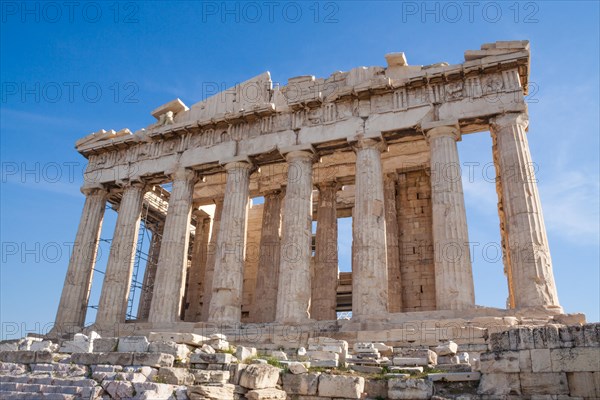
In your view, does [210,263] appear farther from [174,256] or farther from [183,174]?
[183,174]

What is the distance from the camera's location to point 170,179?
2120 cm

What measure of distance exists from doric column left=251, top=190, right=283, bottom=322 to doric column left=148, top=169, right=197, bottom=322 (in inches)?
127

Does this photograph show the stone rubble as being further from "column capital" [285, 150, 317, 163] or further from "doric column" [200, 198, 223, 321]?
"doric column" [200, 198, 223, 321]

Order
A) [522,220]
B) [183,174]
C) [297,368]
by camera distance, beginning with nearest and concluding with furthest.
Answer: [297,368] < [522,220] < [183,174]

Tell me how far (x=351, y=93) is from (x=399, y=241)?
619 cm

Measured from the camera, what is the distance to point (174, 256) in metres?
19.0

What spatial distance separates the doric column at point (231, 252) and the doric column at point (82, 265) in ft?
20.9

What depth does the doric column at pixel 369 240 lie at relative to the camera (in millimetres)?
15312

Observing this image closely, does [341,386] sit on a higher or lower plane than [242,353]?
lower

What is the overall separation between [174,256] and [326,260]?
5.82 m

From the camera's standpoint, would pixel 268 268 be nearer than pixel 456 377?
No

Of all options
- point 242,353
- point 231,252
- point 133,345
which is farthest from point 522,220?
point 133,345

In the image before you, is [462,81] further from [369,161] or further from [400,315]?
[400,315]

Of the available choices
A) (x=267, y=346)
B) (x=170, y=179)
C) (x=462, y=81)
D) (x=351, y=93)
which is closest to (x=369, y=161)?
(x=351, y=93)
